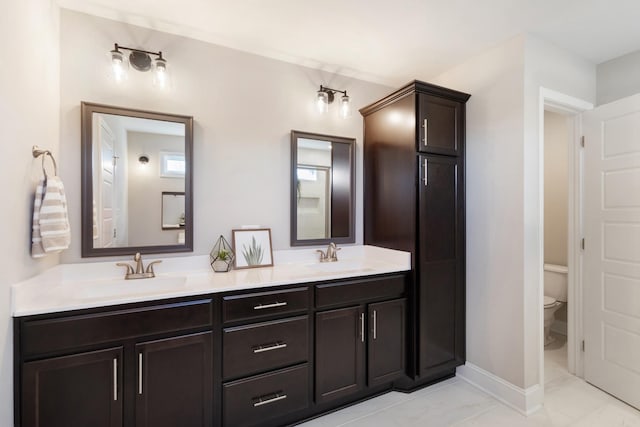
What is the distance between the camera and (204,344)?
157 centimetres

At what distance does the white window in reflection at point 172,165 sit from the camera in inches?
78.0

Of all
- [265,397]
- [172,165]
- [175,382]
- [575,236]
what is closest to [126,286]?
[175,382]

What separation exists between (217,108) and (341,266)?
61.0 inches

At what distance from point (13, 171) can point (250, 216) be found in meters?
1.27

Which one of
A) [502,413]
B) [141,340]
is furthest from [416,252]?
[141,340]

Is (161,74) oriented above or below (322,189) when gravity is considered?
above

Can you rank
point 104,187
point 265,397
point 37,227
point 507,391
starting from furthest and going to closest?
point 507,391 < point 104,187 < point 265,397 < point 37,227

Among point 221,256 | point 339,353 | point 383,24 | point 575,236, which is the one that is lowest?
point 339,353

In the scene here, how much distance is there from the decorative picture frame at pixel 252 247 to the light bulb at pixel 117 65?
119cm

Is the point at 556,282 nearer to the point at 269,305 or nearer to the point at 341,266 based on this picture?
the point at 341,266

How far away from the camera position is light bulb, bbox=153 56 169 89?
1888mm

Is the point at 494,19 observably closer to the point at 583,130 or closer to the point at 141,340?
the point at 583,130

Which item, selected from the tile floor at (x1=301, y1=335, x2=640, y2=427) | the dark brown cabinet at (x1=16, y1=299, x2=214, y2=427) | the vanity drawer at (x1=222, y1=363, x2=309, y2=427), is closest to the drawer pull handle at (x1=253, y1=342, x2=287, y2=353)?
the vanity drawer at (x1=222, y1=363, x2=309, y2=427)

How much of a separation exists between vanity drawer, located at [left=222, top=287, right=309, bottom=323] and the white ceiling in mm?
1721
